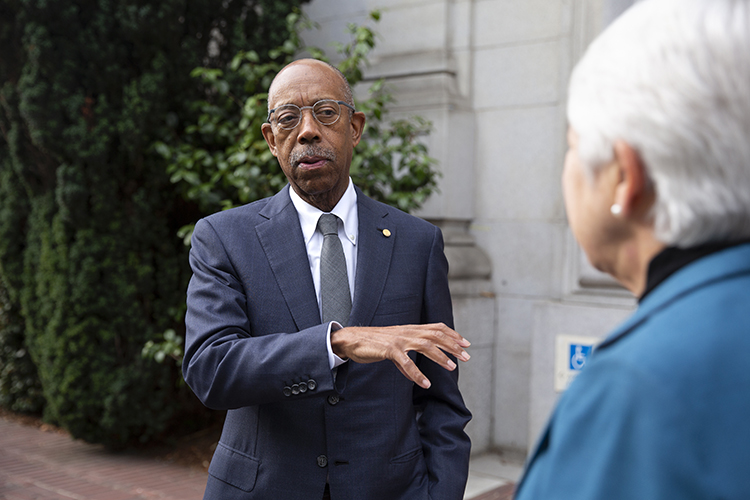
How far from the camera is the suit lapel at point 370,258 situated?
196cm

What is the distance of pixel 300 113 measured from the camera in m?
2.05

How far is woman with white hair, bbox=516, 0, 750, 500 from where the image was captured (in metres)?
0.70

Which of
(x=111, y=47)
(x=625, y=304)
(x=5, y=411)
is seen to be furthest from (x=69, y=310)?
(x=625, y=304)

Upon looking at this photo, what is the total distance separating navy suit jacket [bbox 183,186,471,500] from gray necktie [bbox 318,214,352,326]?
0.11ft

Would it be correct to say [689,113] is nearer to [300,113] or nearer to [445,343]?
[445,343]

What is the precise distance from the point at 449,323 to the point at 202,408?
4.11 meters

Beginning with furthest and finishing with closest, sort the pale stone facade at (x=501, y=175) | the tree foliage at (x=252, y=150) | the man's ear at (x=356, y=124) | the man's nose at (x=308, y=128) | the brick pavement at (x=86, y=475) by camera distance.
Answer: the pale stone facade at (x=501, y=175) < the brick pavement at (x=86, y=475) < the tree foliage at (x=252, y=150) < the man's ear at (x=356, y=124) < the man's nose at (x=308, y=128)

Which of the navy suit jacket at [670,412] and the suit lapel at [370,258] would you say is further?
the suit lapel at [370,258]

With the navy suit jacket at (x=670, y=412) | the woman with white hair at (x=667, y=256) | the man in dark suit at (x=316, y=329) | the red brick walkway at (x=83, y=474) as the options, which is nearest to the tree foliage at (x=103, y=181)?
the red brick walkway at (x=83, y=474)

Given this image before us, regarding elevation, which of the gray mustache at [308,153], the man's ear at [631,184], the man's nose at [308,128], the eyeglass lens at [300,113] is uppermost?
the eyeglass lens at [300,113]

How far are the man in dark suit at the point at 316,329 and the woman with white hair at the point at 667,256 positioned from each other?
35.8 inches

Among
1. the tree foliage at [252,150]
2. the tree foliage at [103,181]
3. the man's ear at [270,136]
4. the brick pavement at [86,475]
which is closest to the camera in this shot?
the man's ear at [270,136]

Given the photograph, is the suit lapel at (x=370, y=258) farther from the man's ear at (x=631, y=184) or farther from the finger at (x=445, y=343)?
the man's ear at (x=631, y=184)

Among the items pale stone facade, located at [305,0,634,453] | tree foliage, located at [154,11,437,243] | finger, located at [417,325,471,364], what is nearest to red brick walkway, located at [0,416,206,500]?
tree foliage, located at [154,11,437,243]
